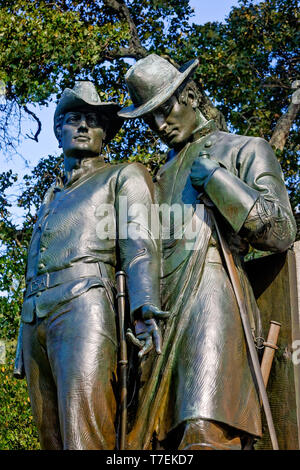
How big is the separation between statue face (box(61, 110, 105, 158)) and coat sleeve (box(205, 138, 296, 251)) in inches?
37.9

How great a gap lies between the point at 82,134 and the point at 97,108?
210 millimetres

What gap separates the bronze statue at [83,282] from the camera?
4887 millimetres

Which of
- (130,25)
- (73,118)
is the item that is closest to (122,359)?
(73,118)

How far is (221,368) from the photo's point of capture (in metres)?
4.83

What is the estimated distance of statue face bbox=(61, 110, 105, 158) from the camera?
5.75 m

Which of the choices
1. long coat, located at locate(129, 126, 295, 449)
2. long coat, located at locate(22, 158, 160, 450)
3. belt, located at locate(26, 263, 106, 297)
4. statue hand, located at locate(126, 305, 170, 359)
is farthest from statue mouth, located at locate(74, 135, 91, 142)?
statue hand, located at locate(126, 305, 170, 359)

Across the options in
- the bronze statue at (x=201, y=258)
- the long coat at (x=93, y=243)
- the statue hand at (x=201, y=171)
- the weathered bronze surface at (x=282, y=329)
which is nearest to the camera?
the bronze statue at (x=201, y=258)

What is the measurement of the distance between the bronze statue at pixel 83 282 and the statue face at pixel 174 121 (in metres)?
0.30

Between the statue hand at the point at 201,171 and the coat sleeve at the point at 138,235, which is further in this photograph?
the statue hand at the point at 201,171

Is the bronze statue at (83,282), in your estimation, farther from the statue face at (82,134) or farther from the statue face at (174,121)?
the statue face at (174,121)

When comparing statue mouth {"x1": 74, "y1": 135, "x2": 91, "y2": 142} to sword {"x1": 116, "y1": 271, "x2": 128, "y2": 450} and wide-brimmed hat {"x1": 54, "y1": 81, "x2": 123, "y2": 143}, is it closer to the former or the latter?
wide-brimmed hat {"x1": 54, "y1": 81, "x2": 123, "y2": 143}

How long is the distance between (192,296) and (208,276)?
16 centimetres

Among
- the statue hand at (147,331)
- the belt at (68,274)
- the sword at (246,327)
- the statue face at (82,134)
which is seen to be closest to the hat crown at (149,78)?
the statue face at (82,134)

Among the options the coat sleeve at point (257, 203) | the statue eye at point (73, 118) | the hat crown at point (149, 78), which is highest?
the hat crown at point (149, 78)
